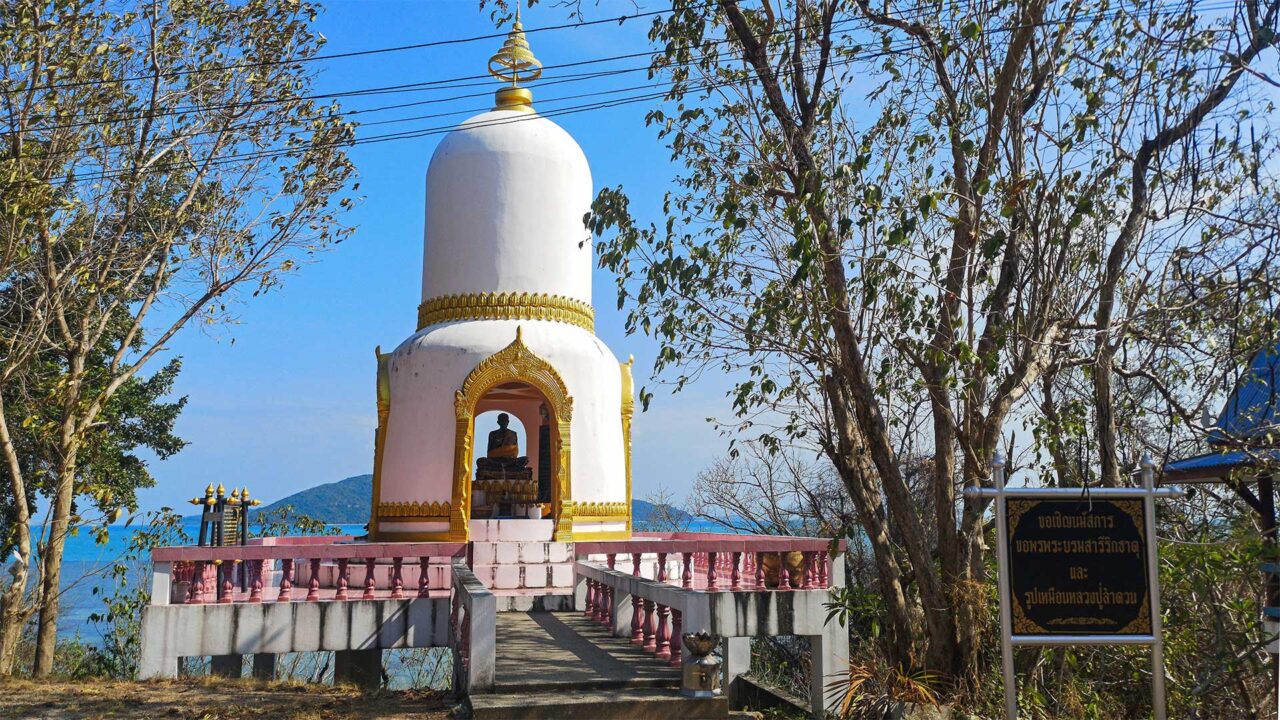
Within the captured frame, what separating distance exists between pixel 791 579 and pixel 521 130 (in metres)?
8.73

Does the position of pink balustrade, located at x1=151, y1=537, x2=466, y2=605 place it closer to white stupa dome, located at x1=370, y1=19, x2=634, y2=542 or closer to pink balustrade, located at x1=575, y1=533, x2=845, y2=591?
white stupa dome, located at x1=370, y1=19, x2=634, y2=542

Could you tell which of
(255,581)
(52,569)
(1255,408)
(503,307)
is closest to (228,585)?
(255,581)

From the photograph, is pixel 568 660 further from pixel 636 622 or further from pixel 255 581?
pixel 255 581

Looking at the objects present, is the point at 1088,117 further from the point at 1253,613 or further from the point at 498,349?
the point at 498,349

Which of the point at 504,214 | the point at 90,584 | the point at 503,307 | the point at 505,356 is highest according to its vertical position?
the point at 504,214

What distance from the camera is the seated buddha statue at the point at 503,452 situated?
1641 cm

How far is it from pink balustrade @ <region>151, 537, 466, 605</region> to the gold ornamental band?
13.2 feet

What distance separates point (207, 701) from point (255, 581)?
7.45 ft

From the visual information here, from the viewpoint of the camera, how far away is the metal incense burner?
8.38 meters

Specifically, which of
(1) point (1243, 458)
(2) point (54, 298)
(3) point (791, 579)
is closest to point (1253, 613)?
(1) point (1243, 458)

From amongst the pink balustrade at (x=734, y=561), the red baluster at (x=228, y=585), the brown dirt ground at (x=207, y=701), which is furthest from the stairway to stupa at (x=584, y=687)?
the red baluster at (x=228, y=585)

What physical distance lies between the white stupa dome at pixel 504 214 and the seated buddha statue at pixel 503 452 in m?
2.53

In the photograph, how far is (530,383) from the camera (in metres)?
14.6

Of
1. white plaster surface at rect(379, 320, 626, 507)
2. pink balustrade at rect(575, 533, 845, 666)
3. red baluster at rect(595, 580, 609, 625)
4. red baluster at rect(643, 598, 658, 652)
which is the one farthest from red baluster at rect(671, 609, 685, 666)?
white plaster surface at rect(379, 320, 626, 507)
